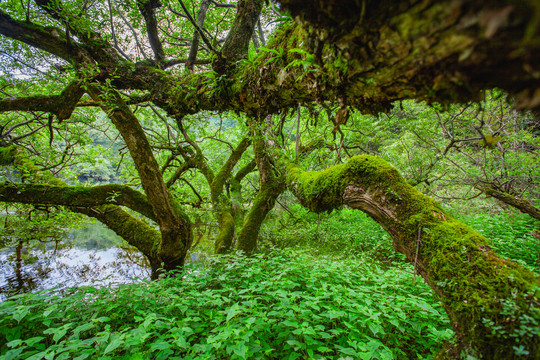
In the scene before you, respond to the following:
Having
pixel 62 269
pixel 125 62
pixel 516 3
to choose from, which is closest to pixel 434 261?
pixel 516 3

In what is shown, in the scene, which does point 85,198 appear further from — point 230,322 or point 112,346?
point 230,322

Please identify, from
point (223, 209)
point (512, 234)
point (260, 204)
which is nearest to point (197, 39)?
point (260, 204)

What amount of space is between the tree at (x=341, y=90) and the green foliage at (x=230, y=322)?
781mm

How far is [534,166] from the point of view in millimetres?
4301

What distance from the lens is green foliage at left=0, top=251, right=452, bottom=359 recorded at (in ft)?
5.03

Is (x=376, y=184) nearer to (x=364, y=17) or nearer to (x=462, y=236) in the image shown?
(x=462, y=236)

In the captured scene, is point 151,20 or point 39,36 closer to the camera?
point 39,36

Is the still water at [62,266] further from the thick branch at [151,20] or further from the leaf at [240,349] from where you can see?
the leaf at [240,349]

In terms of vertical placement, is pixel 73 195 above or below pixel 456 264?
above

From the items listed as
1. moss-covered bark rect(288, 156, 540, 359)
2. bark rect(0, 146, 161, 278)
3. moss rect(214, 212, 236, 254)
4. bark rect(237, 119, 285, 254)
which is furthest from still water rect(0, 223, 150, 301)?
moss-covered bark rect(288, 156, 540, 359)

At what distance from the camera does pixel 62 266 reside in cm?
804

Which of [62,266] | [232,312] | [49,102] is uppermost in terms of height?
[49,102]

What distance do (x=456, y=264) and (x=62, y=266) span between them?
11695 millimetres

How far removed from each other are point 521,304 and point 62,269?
11581 mm
